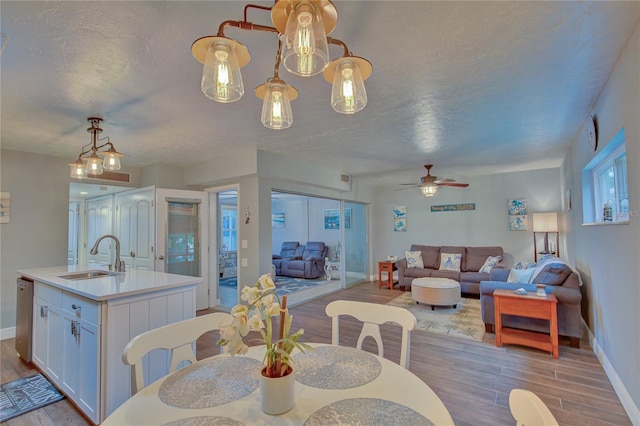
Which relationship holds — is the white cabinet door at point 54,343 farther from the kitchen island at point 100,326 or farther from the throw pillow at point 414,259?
the throw pillow at point 414,259

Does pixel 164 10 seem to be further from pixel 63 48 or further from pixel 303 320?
pixel 303 320

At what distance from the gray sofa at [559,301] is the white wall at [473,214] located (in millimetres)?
2782

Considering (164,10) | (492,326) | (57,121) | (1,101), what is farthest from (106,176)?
(492,326)

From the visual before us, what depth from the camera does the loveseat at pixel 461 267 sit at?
18.5ft

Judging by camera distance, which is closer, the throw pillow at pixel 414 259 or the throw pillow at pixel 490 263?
the throw pillow at pixel 490 263

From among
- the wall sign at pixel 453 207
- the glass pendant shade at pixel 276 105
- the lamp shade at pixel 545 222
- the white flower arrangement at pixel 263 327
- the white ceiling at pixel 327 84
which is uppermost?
the white ceiling at pixel 327 84

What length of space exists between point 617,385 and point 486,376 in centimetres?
92

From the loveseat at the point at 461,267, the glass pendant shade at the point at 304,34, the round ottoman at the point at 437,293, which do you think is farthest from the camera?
the loveseat at the point at 461,267

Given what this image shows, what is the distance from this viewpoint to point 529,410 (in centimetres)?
80

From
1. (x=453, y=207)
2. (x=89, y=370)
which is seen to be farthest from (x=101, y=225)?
(x=453, y=207)

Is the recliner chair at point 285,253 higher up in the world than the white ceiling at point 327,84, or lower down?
lower down

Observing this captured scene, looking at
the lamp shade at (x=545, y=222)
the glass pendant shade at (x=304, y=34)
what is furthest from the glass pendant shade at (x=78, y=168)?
the lamp shade at (x=545, y=222)

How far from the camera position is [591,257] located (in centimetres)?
320

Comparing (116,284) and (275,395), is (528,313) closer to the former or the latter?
(275,395)
